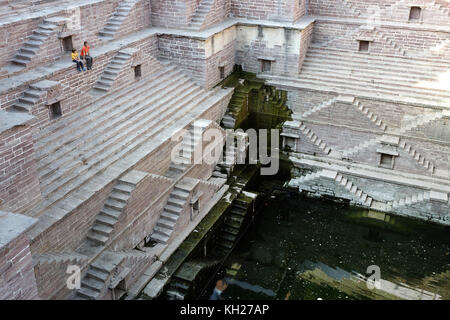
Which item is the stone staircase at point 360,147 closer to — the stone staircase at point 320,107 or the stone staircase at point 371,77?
the stone staircase at point 371,77

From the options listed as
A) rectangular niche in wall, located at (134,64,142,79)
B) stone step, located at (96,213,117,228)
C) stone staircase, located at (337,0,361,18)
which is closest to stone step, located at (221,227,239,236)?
stone step, located at (96,213,117,228)

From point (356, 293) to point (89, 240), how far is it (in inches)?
301

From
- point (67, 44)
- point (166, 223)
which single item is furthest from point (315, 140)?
point (67, 44)

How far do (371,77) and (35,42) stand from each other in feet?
40.1

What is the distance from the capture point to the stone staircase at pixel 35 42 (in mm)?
13734

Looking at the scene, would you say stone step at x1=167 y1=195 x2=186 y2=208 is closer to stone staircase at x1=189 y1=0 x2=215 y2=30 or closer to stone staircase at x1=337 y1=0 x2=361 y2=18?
stone staircase at x1=189 y1=0 x2=215 y2=30

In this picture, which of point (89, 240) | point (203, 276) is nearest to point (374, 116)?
point (203, 276)

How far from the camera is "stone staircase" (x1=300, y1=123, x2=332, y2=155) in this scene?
1850cm

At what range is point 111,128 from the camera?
14.4 metres

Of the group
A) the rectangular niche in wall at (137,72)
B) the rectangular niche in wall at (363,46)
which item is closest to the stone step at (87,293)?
the rectangular niche in wall at (137,72)

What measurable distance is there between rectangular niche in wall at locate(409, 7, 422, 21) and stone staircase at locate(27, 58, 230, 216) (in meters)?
8.11

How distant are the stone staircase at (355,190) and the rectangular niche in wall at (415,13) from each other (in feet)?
23.3

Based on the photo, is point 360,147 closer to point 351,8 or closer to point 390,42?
point 390,42

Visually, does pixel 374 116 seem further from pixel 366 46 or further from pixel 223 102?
pixel 223 102
